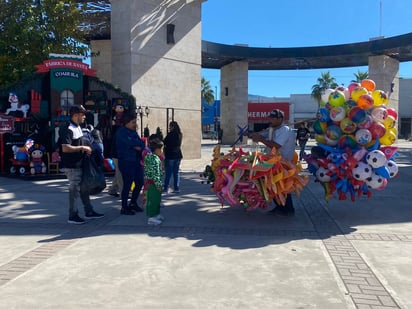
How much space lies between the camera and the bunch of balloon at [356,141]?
6430 millimetres

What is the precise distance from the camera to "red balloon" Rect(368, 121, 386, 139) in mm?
6418

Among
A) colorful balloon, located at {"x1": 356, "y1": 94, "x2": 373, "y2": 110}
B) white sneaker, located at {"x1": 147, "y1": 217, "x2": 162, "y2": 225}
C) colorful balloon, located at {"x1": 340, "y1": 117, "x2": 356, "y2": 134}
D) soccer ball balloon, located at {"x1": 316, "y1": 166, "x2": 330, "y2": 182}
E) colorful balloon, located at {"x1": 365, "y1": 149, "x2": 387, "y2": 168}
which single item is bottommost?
white sneaker, located at {"x1": 147, "y1": 217, "x2": 162, "y2": 225}

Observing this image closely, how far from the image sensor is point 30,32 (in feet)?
47.6

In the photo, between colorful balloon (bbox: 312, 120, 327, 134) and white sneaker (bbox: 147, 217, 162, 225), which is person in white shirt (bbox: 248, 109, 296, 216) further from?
white sneaker (bbox: 147, 217, 162, 225)

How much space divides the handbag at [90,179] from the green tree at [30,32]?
961 cm

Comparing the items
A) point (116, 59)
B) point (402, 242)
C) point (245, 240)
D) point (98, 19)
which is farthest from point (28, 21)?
point (402, 242)

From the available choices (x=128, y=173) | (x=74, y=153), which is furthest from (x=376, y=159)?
(x=74, y=153)

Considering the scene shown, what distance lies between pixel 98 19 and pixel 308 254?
1752 cm

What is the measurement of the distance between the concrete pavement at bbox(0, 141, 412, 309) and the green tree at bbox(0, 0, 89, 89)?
884 cm

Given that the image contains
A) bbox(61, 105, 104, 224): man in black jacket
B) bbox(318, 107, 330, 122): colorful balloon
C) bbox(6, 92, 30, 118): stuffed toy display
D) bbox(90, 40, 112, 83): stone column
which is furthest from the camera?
bbox(90, 40, 112, 83): stone column

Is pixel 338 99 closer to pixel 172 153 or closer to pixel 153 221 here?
pixel 153 221

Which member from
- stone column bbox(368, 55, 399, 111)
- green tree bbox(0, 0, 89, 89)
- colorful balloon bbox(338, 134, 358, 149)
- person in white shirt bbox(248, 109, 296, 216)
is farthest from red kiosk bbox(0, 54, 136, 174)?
stone column bbox(368, 55, 399, 111)

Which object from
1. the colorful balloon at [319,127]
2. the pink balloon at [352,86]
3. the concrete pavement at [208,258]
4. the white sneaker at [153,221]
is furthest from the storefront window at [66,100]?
the pink balloon at [352,86]

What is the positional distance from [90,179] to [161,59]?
36.5ft
